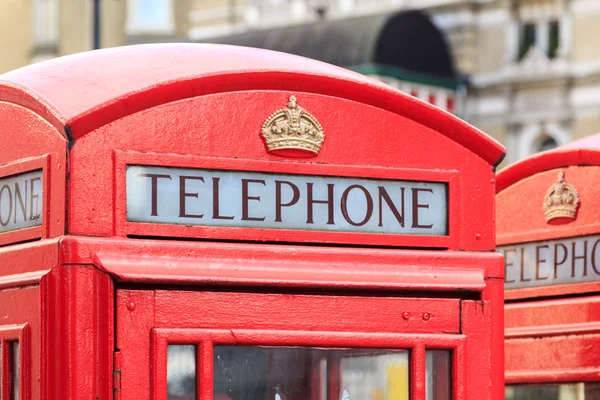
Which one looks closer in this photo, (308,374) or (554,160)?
(308,374)

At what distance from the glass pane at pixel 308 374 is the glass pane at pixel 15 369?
0.44m

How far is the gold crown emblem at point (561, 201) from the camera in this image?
5277 millimetres

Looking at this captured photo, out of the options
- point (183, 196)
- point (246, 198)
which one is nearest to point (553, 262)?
point (246, 198)

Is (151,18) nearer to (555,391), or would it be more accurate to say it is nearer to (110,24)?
(110,24)

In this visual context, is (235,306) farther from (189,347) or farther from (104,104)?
(104,104)

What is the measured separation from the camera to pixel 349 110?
396 cm

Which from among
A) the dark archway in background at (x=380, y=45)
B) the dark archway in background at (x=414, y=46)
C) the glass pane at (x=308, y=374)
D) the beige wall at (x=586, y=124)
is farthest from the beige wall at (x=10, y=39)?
the beige wall at (x=586, y=124)

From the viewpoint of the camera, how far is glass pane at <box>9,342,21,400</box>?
12.0ft

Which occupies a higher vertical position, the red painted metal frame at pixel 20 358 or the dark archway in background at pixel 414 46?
the dark archway in background at pixel 414 46

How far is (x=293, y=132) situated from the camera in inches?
153

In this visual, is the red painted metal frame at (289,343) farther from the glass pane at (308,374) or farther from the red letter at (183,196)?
the red letter at (183,196)

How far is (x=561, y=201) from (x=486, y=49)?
23.1m

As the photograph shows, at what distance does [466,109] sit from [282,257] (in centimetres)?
2464

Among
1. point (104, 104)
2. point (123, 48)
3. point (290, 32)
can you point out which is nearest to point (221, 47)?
point (123, 48)
